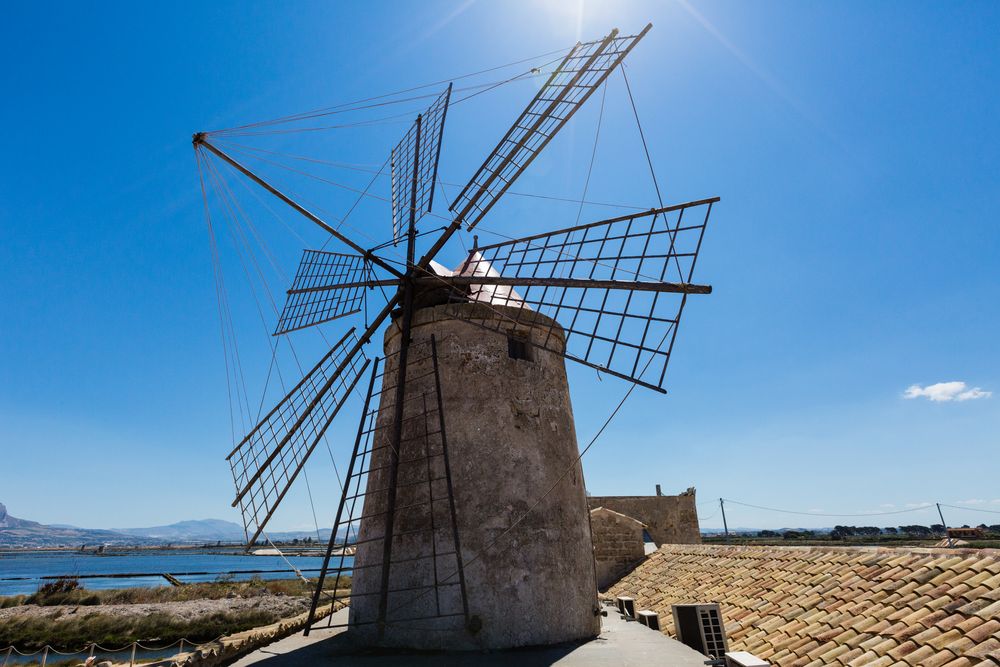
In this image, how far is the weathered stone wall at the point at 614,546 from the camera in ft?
44.3

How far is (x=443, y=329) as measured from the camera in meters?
6.62

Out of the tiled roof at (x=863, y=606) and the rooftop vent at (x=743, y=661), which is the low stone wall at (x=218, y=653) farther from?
the tiled roof at (x=863, y=606)

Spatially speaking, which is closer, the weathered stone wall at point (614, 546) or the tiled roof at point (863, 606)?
the tiled roof at point (863, 606)

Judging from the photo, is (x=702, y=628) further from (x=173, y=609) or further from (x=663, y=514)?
(x=173, y=609)

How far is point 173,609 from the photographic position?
2211 centimetres

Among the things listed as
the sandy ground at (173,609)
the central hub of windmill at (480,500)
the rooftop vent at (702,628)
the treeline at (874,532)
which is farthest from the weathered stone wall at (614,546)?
the treeline at (874,532)

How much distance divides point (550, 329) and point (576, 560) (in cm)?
289

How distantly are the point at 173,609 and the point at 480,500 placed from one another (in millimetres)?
23401

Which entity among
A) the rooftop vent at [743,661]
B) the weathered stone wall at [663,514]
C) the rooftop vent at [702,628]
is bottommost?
the rooftop vent at [702,628]

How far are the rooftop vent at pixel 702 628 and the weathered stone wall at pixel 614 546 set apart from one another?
7885 mm

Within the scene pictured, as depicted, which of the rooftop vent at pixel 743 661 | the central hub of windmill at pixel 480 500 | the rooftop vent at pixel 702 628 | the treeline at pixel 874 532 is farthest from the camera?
the treeline at pixel 874 532

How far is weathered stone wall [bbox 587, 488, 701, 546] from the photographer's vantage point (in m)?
16.3

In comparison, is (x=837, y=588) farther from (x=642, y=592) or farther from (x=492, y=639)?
(x=642, y=592)

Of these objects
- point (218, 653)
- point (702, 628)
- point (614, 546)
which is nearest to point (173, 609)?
point (614, 546)
